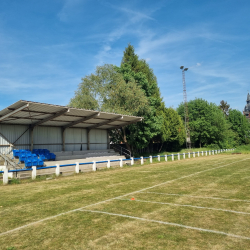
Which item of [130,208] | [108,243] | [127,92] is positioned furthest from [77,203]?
[127,92]

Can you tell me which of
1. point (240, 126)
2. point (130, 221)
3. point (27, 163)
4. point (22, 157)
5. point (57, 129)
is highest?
point (240, 126)

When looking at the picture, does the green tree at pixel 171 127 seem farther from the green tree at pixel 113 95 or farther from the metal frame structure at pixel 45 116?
the metal frame structure at pixel 45 116

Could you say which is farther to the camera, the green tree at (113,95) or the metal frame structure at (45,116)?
the green tree at (113,95)

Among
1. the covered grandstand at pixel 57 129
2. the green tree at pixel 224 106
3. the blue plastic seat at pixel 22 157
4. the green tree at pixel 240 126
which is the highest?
the green tree at pixel 224 106

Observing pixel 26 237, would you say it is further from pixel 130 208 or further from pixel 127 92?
pixel 127 92

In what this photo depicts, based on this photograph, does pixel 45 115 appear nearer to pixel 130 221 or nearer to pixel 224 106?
pixel 130 221

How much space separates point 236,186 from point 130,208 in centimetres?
549

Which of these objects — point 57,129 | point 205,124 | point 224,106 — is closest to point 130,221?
point 57,129

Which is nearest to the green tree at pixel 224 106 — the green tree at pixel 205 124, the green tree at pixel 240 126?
the green tree at pixel 240 126

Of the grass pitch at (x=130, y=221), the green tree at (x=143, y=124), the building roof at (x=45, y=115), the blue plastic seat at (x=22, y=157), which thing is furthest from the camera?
the green tree at (x=143, y=124)

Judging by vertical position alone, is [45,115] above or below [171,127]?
below

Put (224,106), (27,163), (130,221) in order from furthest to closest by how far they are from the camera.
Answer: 1. (224,106)
2. (27,163)
3. (130,221)

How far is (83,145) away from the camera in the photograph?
31.0 metres

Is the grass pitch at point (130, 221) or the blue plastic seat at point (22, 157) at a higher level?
the blue plastic seat at point (22, 157)
